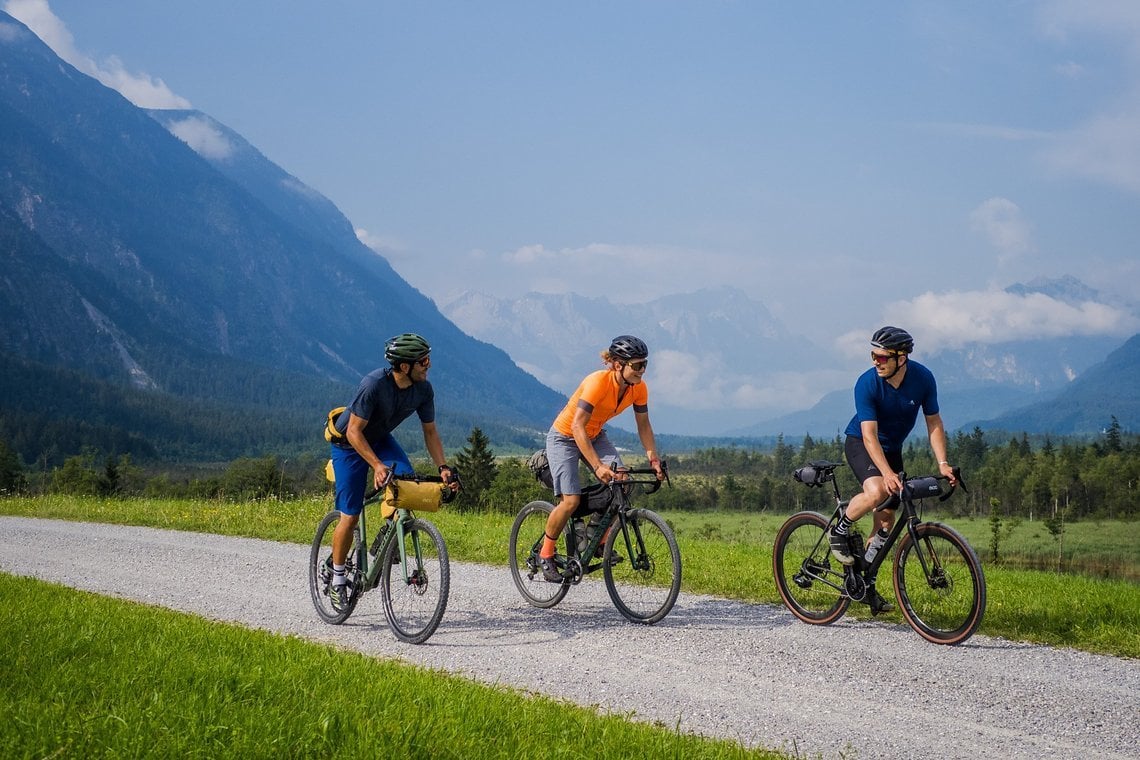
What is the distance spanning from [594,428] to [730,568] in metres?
3.87

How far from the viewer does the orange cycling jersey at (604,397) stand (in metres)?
9.63

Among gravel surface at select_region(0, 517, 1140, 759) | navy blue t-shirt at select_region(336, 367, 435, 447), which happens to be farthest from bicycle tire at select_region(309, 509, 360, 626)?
navy blue t-shirt at select_region(336, 367, 435, 447)

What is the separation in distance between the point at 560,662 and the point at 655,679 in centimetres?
89

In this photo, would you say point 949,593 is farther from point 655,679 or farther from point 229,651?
point 229,651

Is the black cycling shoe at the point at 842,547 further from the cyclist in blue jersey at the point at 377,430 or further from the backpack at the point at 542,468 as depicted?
the cyclist in blue jersey at the point at 377,430

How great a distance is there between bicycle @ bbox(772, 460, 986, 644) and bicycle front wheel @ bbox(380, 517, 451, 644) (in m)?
3.60

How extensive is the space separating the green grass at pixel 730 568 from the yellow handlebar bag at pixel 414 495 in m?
3.88

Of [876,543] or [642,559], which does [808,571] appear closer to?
[876,543]

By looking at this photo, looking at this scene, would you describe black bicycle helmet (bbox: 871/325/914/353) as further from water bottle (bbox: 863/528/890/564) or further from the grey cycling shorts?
the grey cycling shorts

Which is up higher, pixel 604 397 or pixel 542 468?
pixel 604 397

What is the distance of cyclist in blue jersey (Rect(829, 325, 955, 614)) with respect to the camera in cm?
892

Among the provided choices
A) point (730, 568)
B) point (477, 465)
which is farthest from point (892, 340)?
point (477, 465)

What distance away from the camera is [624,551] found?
9.84m

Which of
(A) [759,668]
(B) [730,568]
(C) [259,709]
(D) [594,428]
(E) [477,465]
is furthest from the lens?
(E) [477,465]
